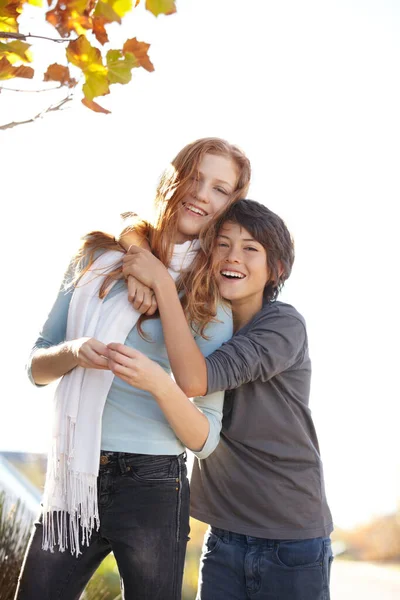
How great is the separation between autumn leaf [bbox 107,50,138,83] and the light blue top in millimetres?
645

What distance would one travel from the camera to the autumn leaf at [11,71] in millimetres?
1534

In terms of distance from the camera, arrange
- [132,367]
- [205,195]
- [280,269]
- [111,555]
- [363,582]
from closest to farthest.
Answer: [132,367] < [205,195] < [280,269] < [111,555] < [363,582]

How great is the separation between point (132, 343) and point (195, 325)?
0.55 feet

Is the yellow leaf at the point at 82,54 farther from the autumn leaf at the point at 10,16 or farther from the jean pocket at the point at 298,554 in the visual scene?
the jean pocket at the point at 298,554

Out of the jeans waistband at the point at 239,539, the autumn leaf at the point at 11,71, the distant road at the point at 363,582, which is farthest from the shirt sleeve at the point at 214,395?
the distant road at the point at 363,582

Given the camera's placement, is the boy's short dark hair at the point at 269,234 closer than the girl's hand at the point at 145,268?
No

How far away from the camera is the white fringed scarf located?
5.97 feet

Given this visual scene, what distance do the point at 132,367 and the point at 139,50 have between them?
67cm

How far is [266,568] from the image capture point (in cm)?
205

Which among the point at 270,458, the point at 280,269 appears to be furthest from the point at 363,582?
the point at 280,269

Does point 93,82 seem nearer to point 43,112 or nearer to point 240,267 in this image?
point 43,112

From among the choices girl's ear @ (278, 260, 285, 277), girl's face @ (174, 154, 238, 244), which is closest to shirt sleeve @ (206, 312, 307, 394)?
girl's ear @ (278, 260, 285, 277)

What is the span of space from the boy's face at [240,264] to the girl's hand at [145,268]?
0.81 feet

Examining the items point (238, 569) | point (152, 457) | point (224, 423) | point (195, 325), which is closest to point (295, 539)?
point (238, 569)
